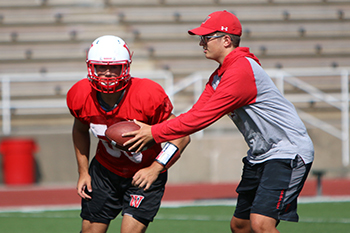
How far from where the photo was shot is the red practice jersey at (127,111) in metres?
3.71

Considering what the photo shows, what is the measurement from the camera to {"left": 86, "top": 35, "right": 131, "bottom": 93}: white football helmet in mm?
3621

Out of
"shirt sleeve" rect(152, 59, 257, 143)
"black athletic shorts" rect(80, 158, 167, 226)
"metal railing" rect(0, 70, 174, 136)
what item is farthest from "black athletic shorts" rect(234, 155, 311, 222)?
"metal railing" rect(0, 70, 174, 136)

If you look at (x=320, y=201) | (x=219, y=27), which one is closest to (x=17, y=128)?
(x=320, y=201)

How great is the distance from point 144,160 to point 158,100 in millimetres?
487

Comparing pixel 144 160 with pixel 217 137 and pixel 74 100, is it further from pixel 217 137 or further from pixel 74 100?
pixel 217 137

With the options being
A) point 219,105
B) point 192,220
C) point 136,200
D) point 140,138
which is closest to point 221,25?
point 219,105

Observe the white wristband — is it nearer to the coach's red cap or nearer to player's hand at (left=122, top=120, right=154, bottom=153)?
player's hand at (left=122, top=120, right=154, bottom=153)

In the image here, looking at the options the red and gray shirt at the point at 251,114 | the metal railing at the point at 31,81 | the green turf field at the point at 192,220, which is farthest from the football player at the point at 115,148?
the metal railing at the point at 31,81

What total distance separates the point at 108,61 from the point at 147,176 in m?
0.84

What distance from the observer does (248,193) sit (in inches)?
153

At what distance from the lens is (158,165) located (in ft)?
11.8

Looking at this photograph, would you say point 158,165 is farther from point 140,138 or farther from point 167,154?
point 140,138

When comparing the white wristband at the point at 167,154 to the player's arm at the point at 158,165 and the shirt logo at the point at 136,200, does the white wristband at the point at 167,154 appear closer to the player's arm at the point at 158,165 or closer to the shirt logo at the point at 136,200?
the player's arm at the point at 158,165

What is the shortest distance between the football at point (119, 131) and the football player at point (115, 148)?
7.0 inches
